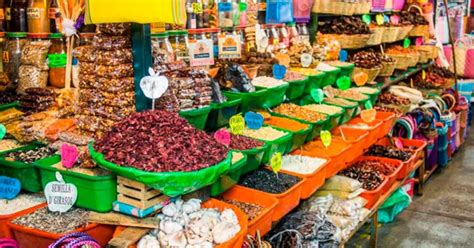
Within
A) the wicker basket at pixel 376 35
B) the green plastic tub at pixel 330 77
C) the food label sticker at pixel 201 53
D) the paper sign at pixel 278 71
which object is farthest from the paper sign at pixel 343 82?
the food label sticker at pixel 201 53

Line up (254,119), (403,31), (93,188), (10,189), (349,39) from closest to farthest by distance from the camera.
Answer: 1. (93,188)
2. (10,189)
3. (254,119)
4. (349,39)
5. (403,31)

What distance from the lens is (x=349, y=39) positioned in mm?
5156

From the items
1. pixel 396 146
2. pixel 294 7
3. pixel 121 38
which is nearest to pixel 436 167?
pixel 396 146

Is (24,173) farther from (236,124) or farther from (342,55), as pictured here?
(342,55)

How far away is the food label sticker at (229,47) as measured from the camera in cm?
364

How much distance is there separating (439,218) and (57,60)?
11.8 feet

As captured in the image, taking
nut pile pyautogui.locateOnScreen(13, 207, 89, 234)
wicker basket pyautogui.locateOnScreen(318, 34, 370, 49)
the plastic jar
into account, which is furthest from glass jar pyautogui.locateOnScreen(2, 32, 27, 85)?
wicker basket pyautogui.locateOnScreen(318, 34, 370, 49)

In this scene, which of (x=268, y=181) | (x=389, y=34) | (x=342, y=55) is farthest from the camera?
(x=389, y=34)

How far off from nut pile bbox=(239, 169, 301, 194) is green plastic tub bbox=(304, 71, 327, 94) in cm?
119

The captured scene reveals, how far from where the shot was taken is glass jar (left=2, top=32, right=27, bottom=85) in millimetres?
2998

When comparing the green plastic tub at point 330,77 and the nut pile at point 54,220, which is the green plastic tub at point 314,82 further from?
A: the nut pile at point 54,220

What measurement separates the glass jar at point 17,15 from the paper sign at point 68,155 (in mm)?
1129

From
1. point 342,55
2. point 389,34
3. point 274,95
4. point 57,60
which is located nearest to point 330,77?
point 342,55

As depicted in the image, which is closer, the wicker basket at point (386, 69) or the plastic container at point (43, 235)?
the plastic container at point (43, 235)
